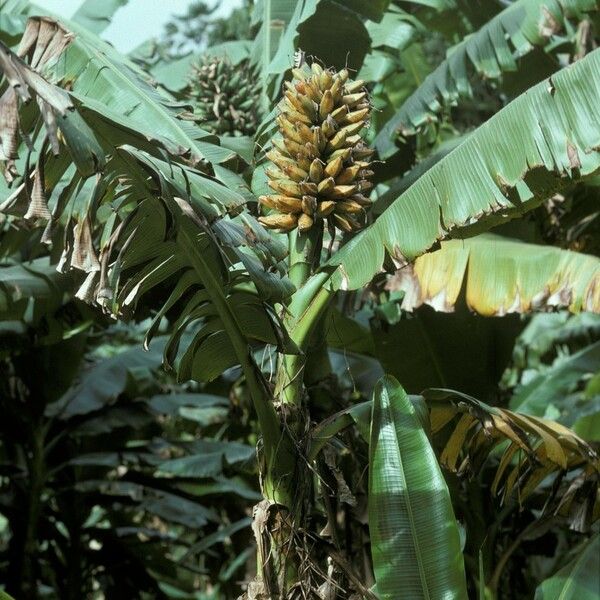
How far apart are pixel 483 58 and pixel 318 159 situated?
1.70m

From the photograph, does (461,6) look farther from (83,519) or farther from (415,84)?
(83,519)

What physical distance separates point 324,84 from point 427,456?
115cm

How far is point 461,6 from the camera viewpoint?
488cm

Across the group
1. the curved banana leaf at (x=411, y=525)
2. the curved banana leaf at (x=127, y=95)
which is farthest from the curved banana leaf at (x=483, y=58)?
the curved banana leaf at (x=411, y=525)

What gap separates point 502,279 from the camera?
134 inches

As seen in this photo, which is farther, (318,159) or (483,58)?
(483,58)

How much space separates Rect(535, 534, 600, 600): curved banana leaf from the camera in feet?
9.54

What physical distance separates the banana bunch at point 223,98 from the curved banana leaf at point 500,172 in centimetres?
147

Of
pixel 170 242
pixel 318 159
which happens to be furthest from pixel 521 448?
pixel 170 242

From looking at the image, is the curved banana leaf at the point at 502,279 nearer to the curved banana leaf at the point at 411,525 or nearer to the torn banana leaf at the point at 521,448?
the torn banana leaf at the point at 521,448

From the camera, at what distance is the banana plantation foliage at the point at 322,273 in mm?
2494

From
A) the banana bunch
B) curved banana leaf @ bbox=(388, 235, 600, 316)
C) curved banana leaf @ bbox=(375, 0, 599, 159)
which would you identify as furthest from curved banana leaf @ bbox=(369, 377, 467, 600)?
the banana bunch

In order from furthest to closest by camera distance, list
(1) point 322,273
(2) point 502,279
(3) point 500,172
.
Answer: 1. (2) point 502,279
2. (1) point 322,273
3. (3) point 500,172

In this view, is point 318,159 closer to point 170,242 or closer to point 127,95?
point 170,242
